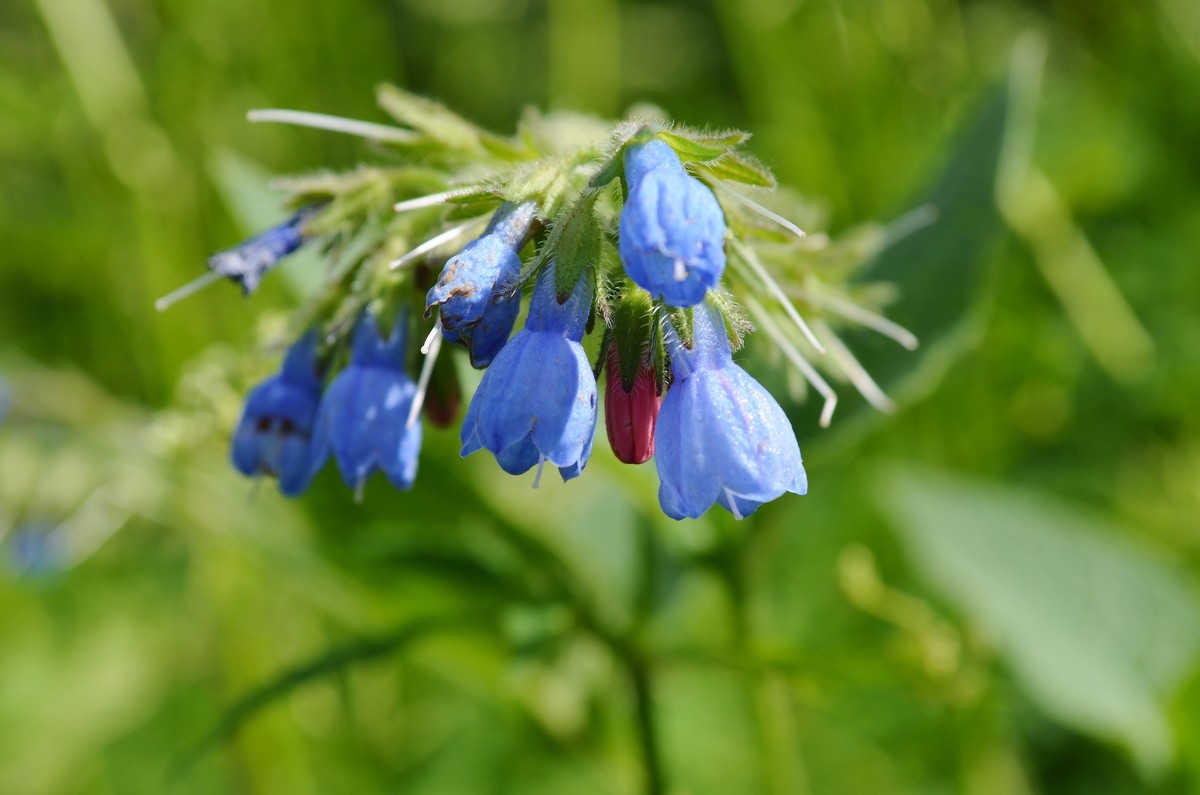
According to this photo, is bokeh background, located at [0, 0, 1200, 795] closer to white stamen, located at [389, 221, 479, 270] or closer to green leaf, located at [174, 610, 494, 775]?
green leaf, located at [174, 610, 494, 775]

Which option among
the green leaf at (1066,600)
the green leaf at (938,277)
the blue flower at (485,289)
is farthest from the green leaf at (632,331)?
the green leaf at (1066,600)

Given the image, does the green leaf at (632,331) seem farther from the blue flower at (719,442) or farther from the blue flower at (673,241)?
the blue flower at (673,241)

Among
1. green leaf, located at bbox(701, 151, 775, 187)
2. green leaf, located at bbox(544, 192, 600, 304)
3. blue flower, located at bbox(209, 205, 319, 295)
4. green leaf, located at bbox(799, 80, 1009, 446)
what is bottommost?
green leaf, located at bbox(799, 80, 1009, 446)

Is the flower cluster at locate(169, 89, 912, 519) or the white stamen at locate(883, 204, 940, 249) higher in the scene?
the flower cluster at locate(169, 89, 912, 519)

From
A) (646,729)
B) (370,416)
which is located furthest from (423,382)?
(646,729)

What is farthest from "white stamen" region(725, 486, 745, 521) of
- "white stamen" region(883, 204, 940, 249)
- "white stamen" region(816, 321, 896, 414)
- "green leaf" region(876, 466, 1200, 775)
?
"green leaf" region(876, 466, 1200, 775)

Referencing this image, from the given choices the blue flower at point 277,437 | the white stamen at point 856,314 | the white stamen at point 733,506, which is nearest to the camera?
the white stamen at point 733,506

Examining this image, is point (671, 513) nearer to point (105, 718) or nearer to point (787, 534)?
point (787, 534)
